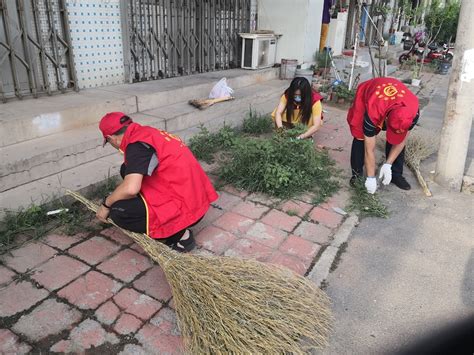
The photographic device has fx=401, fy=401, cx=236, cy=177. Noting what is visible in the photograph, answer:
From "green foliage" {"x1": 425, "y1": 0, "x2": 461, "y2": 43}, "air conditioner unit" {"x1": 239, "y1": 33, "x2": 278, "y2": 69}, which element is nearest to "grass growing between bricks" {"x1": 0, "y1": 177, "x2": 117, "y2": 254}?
"air conditioner unit" {"x1": 239, "y1": 33, "x2": 278, "y2": 69}

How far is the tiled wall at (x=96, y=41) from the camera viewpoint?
5098 millimetres

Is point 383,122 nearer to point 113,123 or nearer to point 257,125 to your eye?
point 257,125

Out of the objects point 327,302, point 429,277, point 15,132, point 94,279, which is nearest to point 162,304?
point 94,279

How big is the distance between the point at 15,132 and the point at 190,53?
146 inches

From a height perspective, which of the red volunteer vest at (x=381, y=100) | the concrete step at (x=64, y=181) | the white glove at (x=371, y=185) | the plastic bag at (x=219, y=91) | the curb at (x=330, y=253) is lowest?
the curb at (x=330, y=253)

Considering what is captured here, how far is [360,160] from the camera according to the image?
4355mm

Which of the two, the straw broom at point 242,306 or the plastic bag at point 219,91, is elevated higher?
the plastic bag at point 219,91

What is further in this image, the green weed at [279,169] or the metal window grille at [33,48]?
the metal window grille at [33,48]

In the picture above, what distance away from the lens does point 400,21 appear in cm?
1900

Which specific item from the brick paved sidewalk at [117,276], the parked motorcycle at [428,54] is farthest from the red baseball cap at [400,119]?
the parked motorcycle at [428,54]

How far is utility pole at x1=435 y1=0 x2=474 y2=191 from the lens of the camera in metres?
3.94

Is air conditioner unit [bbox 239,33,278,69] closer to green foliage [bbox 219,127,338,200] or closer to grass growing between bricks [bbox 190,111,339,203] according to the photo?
grass growing between bricks [bbox 190,111,339,203]

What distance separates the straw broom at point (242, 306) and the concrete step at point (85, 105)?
227cm

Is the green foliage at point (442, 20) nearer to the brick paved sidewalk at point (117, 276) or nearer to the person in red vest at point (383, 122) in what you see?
the person in red vest at point (383, 122)
